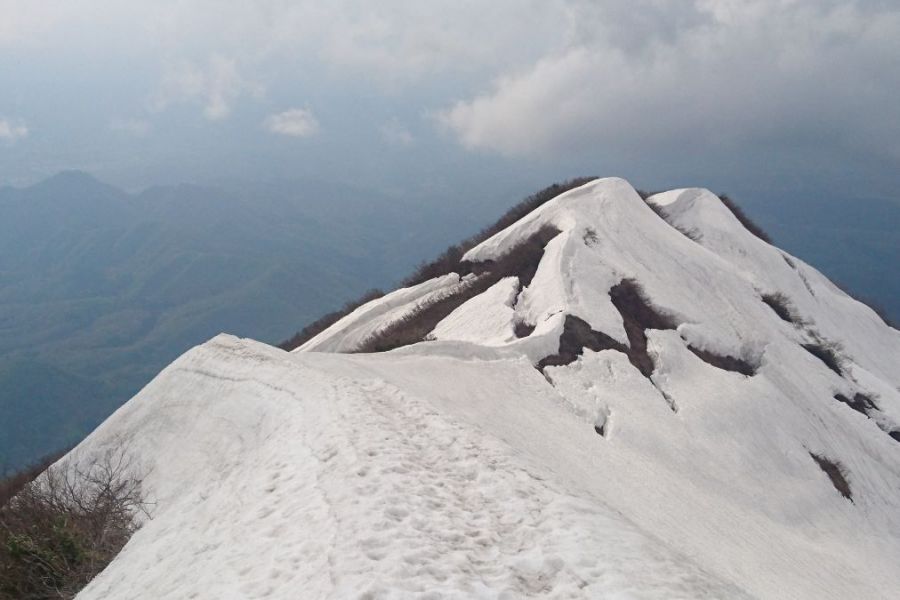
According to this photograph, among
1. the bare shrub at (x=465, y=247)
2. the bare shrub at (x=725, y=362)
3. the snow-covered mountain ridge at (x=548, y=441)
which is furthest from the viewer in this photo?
the bare shrub at (x=465, y=247)

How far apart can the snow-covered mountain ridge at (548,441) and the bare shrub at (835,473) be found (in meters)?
0.13

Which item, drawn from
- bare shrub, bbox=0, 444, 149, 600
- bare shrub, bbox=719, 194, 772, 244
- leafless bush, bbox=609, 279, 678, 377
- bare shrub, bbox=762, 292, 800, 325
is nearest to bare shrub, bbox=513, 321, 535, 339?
leafless bush, bbox=609, 279, 678, 377

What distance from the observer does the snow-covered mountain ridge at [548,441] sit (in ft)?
29.4

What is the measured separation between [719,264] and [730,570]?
93.7 feet

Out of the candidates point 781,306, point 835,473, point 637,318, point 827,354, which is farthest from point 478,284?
point 827,354

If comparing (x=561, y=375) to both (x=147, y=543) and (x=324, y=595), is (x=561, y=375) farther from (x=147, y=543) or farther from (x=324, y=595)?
(x=324, y=595)

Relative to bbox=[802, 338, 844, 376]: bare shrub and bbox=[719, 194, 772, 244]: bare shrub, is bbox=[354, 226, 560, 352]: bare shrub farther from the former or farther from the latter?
bbox=[719, 194, 772, 244]: bare shrub

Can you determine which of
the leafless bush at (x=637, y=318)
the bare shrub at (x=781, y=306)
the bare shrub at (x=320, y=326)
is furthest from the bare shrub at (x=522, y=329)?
the bare shrub at (x=320, y=326)

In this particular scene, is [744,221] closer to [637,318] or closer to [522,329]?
[637,318]

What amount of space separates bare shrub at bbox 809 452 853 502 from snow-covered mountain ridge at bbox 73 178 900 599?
133mm

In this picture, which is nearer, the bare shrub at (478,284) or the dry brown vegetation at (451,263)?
the bare shrub at (478,284)

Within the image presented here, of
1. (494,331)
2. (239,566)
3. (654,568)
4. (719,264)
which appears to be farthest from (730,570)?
(719,264)

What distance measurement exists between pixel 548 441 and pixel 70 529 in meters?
11.6

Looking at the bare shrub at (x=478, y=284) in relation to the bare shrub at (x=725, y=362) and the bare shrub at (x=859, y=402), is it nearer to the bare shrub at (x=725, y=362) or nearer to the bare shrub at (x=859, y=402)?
the bare shrub at (x=725, y=362)
